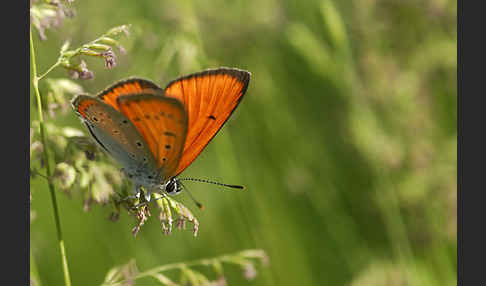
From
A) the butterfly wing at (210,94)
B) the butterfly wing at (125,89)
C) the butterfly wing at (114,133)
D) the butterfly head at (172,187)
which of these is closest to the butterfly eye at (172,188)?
the butterfly head at (172,187)

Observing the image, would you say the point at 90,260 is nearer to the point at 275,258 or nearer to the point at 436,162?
the point at 275,258

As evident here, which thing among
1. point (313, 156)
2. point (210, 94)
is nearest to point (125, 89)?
point (210, 94)

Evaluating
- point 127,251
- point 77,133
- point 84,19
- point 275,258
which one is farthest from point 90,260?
point 77,133

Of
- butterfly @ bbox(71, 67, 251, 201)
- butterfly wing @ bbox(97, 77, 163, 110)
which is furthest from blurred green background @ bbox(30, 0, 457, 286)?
butterfly wing @ bbox(97, 77, 163, 110)

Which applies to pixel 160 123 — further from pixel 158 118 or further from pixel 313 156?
pixel 313 156

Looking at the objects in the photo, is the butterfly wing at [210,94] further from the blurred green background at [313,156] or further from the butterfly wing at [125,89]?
the blurred green background at [313,156]

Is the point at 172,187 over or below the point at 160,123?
below
